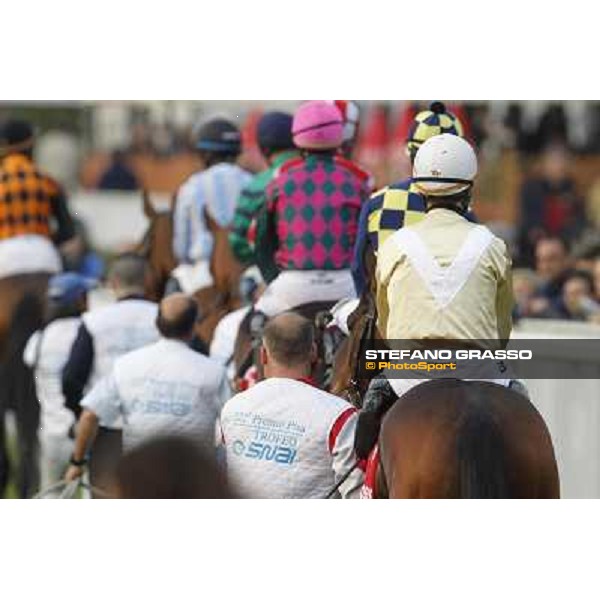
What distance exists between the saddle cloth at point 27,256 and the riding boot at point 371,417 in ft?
12.2

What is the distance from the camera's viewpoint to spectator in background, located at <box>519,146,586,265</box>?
11.2 metres

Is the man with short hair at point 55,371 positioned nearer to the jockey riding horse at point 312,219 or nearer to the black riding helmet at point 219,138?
the jockey riding horse at point 312,219

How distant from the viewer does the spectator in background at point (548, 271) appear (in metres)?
11.2

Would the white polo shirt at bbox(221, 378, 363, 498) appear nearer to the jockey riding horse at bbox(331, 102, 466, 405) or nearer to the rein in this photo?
the rein

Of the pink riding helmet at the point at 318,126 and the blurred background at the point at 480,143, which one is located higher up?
the pink riding helmet at the point at 318,126

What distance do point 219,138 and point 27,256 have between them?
1.18 m

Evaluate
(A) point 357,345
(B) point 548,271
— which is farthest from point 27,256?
(A) point 357,345

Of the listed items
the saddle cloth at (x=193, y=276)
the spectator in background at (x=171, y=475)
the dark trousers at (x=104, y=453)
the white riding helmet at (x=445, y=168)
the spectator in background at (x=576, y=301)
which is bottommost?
the dark trousers at (x=104, y=453)

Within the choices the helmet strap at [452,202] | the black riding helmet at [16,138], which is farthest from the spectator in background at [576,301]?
the helmet strap at [452,202]

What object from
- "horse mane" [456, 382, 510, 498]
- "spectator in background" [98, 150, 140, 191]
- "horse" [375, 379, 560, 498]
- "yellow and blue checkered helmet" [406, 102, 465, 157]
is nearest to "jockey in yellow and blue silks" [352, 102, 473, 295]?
"yellow and blue checkered helmet" [406, 102, 465, 157]

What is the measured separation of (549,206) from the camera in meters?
11.4

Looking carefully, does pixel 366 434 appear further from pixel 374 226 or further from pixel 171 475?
pixel 374 226
